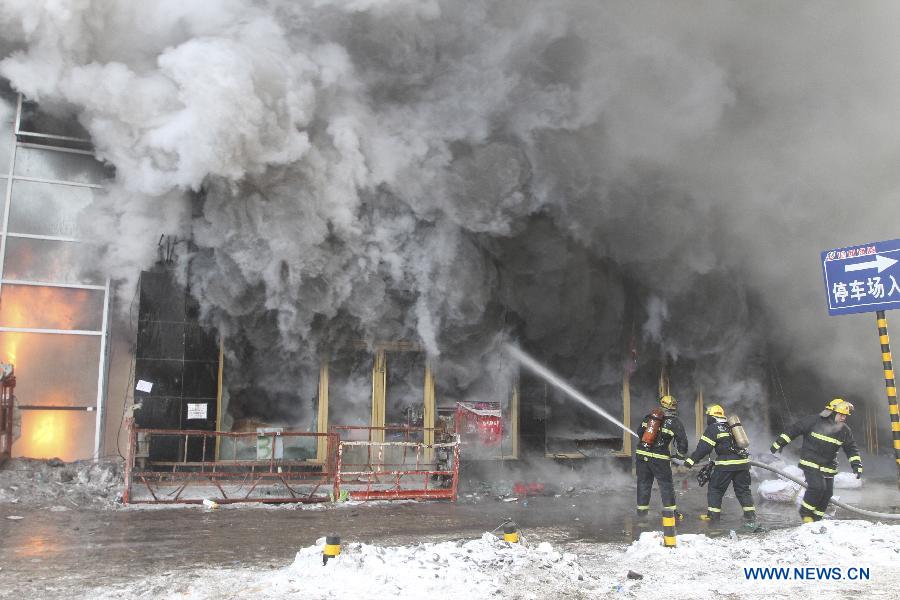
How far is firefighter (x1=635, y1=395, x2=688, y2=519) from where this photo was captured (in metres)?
8.41

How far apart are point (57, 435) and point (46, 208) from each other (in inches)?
122

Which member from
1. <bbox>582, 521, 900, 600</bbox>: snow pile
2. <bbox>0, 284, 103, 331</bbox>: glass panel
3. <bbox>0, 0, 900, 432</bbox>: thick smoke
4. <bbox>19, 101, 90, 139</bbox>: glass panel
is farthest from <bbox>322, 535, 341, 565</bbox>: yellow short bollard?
<bbox>19, 101, 90, 139</bbox>: glass panel

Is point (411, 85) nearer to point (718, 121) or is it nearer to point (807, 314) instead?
point (718, 121)

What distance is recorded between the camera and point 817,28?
1109 centimetres

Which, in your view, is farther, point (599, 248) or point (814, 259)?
point (814, 259)

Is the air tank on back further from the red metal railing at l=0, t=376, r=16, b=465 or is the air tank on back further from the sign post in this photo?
the red metal railing at l=0, t=376, r=16, b=465

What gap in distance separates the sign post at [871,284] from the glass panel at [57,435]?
9.50m

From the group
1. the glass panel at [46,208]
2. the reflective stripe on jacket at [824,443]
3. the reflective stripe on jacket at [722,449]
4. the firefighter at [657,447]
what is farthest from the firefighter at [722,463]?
the glass panel at [46,208]

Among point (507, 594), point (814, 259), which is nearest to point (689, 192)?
point (814, 259)

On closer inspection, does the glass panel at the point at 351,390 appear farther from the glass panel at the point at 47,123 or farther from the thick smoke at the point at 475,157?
the glass panel at the point at 47,123

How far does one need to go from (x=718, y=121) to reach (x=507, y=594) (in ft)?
27.5

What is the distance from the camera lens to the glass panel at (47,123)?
388 inches

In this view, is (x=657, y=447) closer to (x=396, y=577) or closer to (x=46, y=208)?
(x=396, y=577)

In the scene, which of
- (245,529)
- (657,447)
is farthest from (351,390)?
(657,447)
